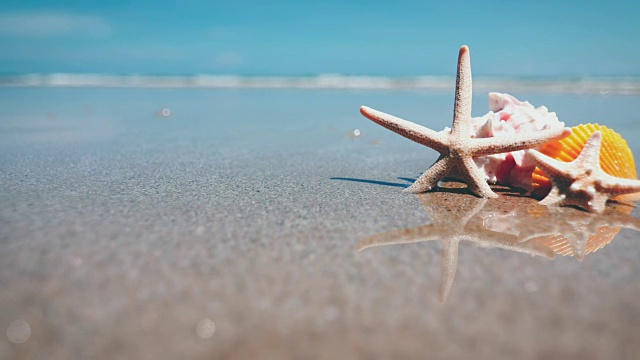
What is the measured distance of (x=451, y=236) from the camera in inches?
71.4

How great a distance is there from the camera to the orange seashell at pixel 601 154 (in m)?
2.29

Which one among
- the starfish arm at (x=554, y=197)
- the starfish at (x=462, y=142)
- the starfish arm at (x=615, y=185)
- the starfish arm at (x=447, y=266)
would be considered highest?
the starfish at (x=462, y=142)

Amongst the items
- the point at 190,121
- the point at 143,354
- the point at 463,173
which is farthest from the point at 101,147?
the point at 143,354

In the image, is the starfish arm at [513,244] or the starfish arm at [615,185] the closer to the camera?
the starfish arm at [513,244]

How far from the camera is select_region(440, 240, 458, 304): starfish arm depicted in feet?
4.51

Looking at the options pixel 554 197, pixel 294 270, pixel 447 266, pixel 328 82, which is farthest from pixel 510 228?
pixel 328 82

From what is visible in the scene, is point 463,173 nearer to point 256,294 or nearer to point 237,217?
point 237,217

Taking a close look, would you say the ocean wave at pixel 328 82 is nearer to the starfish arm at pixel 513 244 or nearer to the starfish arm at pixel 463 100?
the starfish arm at pixel 463 100

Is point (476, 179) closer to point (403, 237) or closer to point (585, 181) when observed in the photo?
point (585, 181)

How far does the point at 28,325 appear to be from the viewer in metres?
1.14

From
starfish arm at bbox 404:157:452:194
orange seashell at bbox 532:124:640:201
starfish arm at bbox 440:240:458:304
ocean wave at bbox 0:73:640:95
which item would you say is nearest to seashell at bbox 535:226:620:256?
starfish arm at bbox 440:240:458:304

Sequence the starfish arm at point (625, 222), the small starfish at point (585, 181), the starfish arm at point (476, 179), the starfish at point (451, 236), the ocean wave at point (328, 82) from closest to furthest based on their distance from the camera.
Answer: the starfish at point (451, 236), the starfish arm at point (625, 222), the small starfish at point (585, 181), the starfish arm at point (476, 179), the ocean wave at point (328, 82)

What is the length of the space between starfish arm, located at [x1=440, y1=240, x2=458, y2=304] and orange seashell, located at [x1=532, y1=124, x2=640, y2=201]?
89cm

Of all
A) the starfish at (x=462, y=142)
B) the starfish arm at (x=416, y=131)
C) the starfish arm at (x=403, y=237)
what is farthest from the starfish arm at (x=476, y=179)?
the starfish arm at (x=403, y=237)
